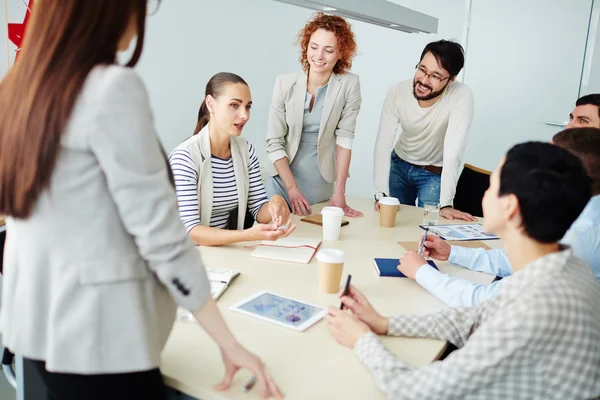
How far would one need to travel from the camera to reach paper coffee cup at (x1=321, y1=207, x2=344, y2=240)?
1.96 meters

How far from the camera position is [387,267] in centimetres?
167

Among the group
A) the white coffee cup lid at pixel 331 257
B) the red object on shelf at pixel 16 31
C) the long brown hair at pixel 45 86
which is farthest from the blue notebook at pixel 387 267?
the red object on shelf at pixel 16 31

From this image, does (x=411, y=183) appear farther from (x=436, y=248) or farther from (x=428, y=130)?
(x=436, y=248)

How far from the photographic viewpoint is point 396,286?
1566 mm

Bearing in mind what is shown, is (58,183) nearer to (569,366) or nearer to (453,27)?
(569,366)

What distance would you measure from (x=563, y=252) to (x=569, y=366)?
8.7 inches

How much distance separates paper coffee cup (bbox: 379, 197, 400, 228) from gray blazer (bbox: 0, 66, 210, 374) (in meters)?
1.45

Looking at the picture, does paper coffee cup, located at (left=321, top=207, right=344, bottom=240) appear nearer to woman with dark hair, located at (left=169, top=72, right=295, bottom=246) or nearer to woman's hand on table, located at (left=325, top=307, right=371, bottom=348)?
woman with dark hair, located at (left=169, top=72, right=295, bottom=246)

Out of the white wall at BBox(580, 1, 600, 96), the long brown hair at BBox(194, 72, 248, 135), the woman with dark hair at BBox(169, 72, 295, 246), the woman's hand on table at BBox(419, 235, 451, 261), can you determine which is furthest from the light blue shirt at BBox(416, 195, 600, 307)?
the white wall at BBox(580, 1, 600, 96)

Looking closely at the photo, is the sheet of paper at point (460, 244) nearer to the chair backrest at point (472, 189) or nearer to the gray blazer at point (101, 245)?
the chair backrest at point (472, 189)

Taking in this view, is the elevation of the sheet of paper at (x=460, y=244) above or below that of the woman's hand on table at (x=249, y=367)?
below

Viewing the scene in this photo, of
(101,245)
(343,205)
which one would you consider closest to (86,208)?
(101,245)

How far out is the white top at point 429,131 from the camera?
2.72m

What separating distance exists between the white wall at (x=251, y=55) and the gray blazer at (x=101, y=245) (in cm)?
257
